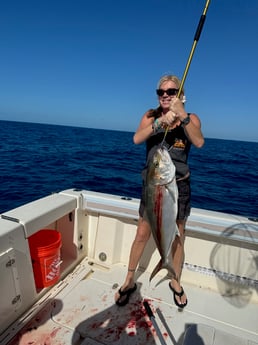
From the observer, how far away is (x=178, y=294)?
2732 millimetres

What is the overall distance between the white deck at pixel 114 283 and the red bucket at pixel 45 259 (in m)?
0.13

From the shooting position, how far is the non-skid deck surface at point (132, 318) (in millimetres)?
2188

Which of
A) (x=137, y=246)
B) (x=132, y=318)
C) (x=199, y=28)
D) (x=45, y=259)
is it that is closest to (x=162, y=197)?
(x=137, y=246)

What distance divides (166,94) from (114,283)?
221 centimetres

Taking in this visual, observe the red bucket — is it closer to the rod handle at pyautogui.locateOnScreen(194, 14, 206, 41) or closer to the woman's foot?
the woman's foot

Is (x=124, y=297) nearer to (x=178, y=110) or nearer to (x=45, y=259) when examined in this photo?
(x=45, y=259)

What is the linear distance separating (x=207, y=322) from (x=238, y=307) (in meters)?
0.43

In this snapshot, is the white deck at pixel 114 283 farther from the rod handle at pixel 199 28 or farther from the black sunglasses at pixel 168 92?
the rod handle at pixel 199 28

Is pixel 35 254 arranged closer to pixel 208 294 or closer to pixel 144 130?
pixel 144 130

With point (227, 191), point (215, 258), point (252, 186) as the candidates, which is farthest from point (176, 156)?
point (252, 186)

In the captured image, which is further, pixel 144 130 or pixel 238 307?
pixel 238 307

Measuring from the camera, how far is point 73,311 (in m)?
2.51

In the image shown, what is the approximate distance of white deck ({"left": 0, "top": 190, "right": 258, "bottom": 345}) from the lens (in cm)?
221

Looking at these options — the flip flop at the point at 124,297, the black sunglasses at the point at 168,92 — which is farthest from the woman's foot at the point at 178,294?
the black sunglasses at the point at 168,92
